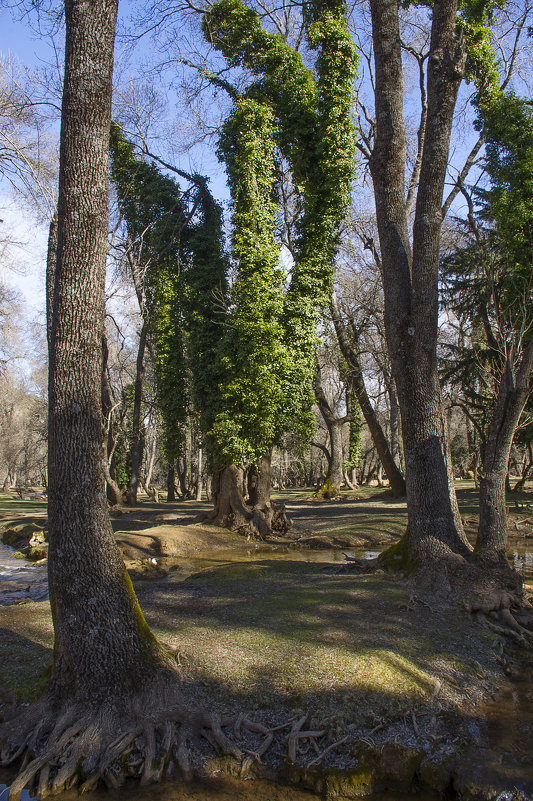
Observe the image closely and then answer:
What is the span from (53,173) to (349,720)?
39.4 ft

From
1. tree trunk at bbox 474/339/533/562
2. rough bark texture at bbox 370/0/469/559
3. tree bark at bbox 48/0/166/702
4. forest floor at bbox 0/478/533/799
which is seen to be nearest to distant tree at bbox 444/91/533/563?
tree trunk at bbox 474/339/533/562

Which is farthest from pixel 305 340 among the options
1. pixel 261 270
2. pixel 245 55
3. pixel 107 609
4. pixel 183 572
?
pixel 107 609

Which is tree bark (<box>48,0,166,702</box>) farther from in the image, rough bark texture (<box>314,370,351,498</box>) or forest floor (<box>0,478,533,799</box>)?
rough bark texture (<box>314,370,351,498</box>)

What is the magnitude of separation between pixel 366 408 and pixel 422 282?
14803 mm

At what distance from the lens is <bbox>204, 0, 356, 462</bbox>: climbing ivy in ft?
51.3

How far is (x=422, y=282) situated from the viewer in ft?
27.2

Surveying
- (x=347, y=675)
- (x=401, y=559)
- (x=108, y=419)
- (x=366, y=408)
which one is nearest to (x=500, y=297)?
(x=401, y=559)

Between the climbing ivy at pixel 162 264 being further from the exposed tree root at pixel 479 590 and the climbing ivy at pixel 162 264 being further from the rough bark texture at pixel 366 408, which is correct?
the exposed tree root at pixel 479 590

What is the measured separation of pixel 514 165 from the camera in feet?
50.2

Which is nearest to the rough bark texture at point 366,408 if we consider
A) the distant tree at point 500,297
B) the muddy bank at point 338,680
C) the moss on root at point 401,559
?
the distant tree at point 500,297

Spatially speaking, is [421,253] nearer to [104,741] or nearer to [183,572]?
[104,741]

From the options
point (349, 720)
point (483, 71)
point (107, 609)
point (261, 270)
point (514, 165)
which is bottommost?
point (349, 720)

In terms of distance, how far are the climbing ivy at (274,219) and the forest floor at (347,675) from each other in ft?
24.2

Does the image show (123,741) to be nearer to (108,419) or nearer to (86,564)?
(86,564)
